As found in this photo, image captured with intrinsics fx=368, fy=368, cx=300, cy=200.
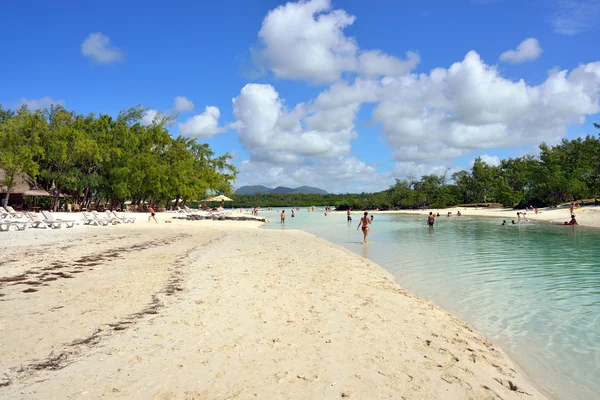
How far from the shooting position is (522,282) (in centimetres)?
1049

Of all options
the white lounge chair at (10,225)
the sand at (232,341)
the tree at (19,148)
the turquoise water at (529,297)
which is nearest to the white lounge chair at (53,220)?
the white lounge chair at (10,225)

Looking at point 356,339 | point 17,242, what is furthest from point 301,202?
point 356,339

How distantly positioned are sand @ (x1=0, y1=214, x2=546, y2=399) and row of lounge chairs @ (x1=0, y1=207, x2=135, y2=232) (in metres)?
13.9

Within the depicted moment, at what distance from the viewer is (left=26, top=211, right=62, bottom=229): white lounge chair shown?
22.0m

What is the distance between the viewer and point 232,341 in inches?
194

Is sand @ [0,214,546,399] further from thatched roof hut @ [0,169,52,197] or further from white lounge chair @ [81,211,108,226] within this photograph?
thatched roof hut @ [0,169,52,197]

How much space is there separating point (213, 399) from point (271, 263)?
8289mm

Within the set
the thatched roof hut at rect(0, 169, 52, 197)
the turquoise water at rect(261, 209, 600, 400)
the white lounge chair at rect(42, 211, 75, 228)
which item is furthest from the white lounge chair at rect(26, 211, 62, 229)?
the turquoise water at rect(261, 209, 600, 400)

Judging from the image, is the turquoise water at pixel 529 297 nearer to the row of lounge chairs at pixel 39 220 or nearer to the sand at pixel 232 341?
the sand at pixel 232 341

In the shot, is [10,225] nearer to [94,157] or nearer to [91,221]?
[91,221]

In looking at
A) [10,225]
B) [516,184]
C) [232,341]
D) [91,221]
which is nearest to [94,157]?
[91,221]

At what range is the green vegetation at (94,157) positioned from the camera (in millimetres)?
32188

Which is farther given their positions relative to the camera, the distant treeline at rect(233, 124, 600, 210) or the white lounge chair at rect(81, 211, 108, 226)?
the distant treeline at rect(233, 124, 600, 210)

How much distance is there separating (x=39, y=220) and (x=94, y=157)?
14.3m
